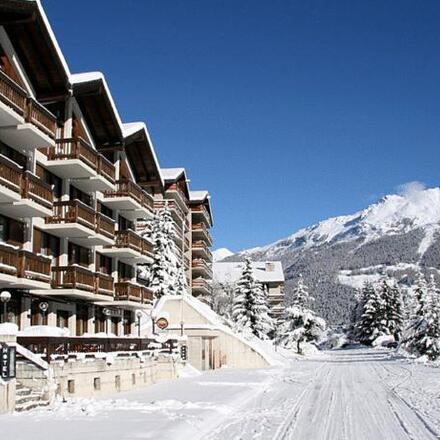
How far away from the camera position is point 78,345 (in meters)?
21.6

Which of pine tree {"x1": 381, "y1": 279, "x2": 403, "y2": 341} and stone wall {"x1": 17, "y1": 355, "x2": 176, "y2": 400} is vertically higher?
pine tree {"x1": 381, "y1": 279, "x2": 403, "y2": 341}

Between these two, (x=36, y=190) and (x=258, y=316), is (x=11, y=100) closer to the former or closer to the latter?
(x=36, y=190)

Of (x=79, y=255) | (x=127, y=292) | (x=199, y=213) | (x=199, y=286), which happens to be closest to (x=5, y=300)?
(x=79, y=255)

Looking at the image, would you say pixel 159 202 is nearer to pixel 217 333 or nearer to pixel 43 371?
pixel 217 333

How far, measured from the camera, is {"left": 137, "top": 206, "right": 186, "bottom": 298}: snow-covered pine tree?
5325 centimetres

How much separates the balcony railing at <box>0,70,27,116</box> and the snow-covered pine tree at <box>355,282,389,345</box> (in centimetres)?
8140

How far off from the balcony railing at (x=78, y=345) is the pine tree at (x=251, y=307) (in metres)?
33.6

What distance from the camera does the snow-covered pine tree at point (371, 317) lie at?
10006 cm

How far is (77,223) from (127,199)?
21.6ft

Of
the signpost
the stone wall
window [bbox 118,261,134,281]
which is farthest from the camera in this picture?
window [bbox 118,261,134,281]

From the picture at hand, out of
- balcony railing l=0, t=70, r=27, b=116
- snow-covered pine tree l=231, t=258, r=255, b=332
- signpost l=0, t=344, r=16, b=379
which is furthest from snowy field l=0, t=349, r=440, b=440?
snow-covered pine tree l=231, t=258, r=255, b=332

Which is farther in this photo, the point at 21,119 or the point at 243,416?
the point at 21,119

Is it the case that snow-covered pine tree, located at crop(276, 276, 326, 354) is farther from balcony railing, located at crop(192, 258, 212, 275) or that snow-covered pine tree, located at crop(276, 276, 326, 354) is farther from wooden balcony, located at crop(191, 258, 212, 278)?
balcony railing, located at crop(192, 258, 212, 275)

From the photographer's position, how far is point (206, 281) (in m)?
81.2
